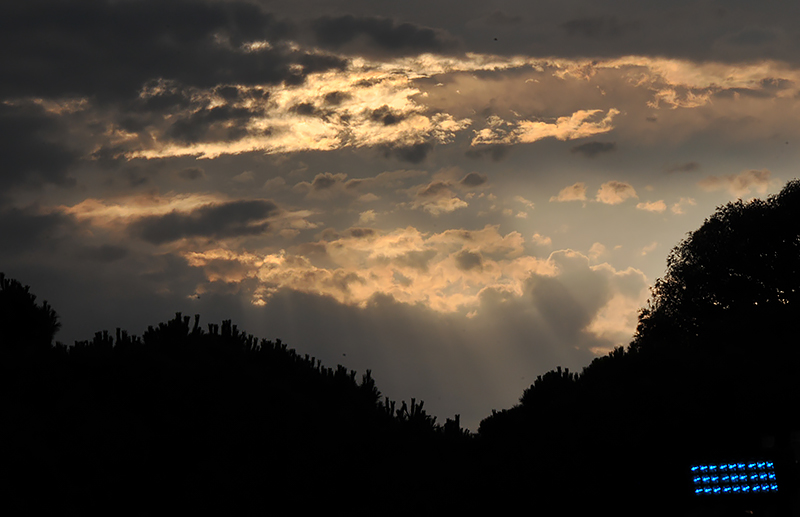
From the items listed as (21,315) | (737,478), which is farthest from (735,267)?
(21,315)

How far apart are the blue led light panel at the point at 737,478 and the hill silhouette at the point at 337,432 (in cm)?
21

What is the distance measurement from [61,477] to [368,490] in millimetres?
8671

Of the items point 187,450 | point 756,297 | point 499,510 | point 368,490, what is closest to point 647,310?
point 756,297

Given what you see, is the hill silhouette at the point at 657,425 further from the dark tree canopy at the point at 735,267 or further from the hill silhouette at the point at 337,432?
the dark tree canopy at the point at 735,267

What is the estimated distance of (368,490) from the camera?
19.7m

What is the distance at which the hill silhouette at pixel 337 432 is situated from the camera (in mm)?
15398

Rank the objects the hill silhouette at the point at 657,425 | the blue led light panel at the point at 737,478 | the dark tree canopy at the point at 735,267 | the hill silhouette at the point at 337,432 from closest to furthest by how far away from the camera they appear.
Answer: the hill silhouette at the point at 337,432 → the blue led light panel at the point at 737,478 → the hill silhouette at the point at 657,425 → the dark tree canopy at the point at 735,267

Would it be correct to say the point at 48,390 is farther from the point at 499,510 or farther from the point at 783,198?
the point at 783,198

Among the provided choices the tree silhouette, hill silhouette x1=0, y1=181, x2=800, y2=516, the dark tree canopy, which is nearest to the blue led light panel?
hill silhouette x1=0, y1=181, x2=800, y2=516

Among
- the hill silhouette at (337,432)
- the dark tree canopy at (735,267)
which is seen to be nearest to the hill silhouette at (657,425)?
the hill silhouette at (337,432)

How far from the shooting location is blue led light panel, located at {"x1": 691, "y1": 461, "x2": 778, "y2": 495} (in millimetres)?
19812

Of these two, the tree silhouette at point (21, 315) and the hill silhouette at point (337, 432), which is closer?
the hill silhouette at point (337, 432)

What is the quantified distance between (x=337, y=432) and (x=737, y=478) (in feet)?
38.8

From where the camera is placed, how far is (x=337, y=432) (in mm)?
20047
